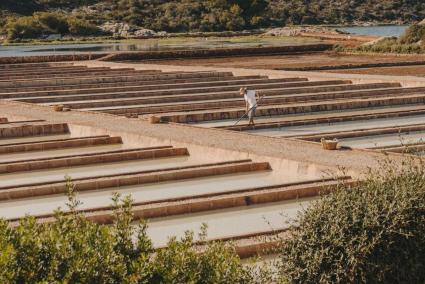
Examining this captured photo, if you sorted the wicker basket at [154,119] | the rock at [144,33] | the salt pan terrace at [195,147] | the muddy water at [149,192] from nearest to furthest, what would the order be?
the salt pan terrace at [195,147] → the muddy water at [149,192] → the wicker basket at [154,119] → the rock at [144,33]

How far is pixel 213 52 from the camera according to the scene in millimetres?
49312

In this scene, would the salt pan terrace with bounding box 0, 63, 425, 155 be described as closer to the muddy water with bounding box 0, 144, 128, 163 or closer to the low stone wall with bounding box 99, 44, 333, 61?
the muddy water with bounding box 0, 144, 128, 163

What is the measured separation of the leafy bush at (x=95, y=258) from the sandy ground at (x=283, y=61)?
107ft

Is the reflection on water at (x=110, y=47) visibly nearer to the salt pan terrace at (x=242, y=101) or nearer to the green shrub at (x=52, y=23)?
the green shrub at (x=52, y=23)

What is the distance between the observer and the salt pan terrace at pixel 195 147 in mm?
12008

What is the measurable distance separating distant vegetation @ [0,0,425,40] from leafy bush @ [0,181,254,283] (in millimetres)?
71481

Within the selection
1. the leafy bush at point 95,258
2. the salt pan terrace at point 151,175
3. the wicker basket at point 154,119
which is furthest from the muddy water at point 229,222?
the wicker basket at point 154,119

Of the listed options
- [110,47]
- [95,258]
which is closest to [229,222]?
[95,258]

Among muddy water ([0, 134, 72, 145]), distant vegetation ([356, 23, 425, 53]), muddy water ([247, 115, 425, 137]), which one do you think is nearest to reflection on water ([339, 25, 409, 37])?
distant vegetation ([356, 23, 425, 53])

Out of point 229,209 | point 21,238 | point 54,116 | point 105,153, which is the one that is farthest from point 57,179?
point 21,238

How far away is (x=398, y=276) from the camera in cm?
752

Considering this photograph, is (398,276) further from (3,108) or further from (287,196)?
(3,108)

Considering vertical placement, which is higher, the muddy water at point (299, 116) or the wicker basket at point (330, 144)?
the wicker basket at point (330, 144)

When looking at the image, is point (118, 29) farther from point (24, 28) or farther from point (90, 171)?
point (90, 171)
